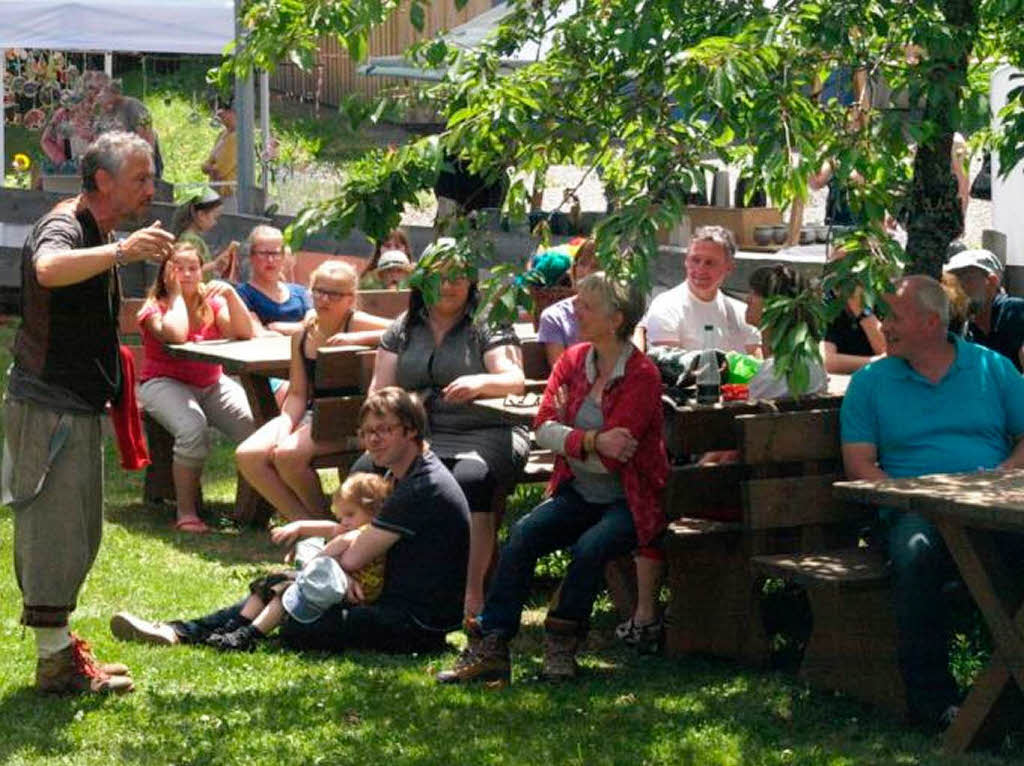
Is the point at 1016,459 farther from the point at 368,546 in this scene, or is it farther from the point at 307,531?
the point at 307,531

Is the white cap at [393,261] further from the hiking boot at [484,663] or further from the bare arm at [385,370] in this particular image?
the hiking boot at [484,663]

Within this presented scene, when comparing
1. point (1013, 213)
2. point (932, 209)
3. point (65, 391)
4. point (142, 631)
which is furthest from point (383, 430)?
point (1013, 213)

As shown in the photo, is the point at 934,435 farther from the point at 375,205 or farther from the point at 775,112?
the point at 375,205

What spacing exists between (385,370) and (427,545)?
131 cm

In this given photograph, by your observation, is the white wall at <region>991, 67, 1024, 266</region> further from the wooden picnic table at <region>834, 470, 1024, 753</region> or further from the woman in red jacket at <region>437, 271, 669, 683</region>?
the wooden picnic table at <region>834, 470, 1024, 753</region>

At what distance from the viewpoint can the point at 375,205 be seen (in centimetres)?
673

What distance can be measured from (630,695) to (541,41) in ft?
7.38

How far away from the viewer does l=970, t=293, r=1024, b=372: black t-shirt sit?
29.4 ft

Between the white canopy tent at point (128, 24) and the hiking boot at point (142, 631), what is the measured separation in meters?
11.3

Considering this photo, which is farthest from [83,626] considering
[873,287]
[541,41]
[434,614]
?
[873,287]

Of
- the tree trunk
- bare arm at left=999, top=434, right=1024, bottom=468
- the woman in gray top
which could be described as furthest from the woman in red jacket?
bare arm at left=999, top=434, right=1024, bottom=468

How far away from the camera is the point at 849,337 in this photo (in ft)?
30.2

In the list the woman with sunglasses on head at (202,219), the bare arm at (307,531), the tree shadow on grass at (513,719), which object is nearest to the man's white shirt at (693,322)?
the bare arm at (307,531)

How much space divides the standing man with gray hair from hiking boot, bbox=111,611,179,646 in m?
0.82
